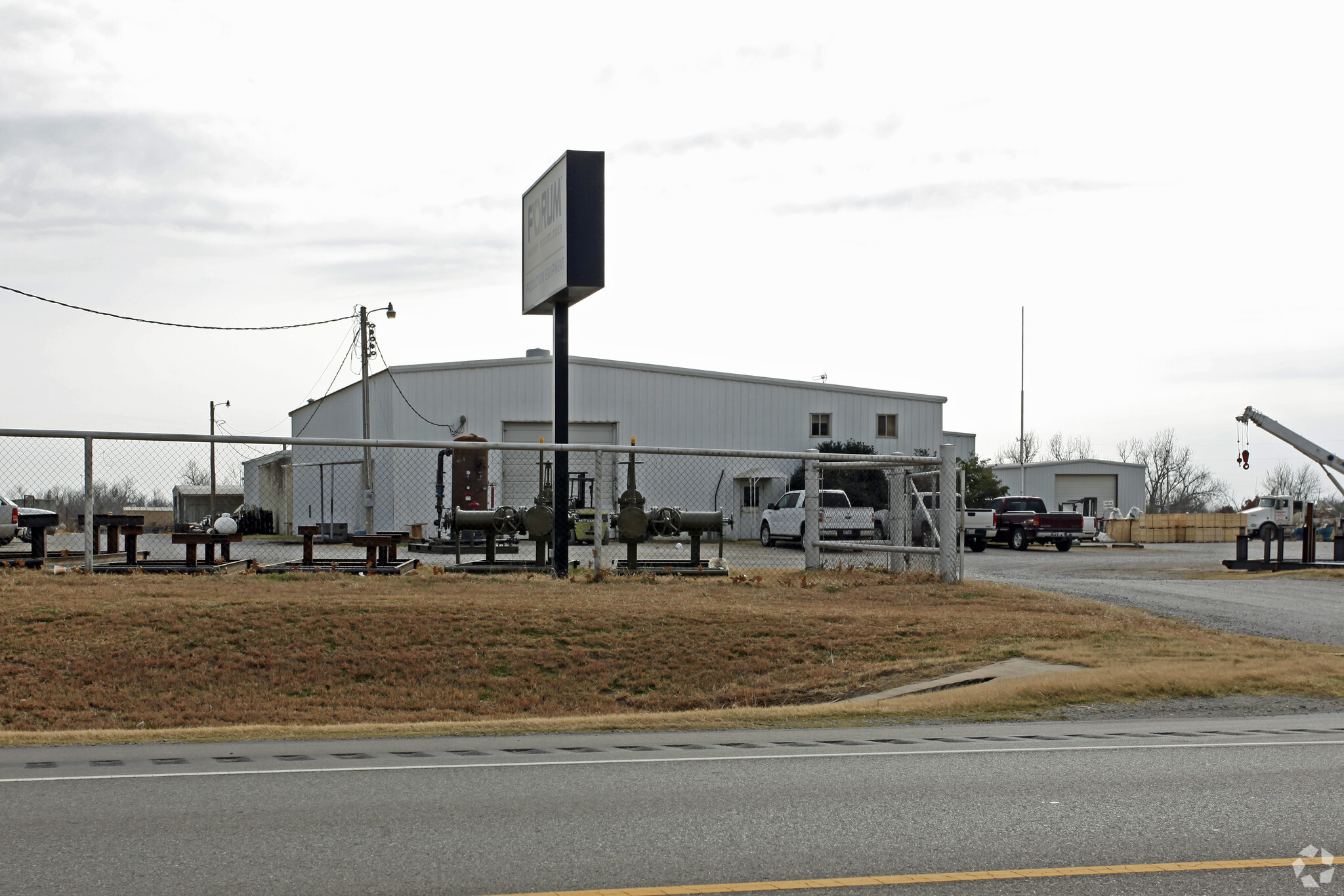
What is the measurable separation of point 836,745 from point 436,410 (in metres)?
30.7

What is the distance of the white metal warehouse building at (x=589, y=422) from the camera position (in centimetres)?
3484

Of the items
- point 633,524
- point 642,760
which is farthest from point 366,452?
point 642,760

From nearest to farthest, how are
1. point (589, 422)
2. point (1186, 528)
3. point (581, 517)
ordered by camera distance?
point (581, 517) < point (589, 422) < point (1186, 528)

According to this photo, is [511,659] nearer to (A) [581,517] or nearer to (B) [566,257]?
(B) [566,257]

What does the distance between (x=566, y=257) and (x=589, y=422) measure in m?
22.3

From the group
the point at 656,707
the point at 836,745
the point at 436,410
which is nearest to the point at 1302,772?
the point at 836,745

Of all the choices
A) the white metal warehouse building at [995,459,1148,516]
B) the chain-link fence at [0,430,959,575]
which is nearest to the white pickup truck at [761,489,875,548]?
the chain-link fence at [0,430,959,575]

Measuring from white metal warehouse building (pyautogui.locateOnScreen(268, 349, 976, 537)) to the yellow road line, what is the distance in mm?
27949

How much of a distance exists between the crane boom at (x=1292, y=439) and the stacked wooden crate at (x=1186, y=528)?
15.8 m

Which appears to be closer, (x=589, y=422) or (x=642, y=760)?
(x=642, y=760)

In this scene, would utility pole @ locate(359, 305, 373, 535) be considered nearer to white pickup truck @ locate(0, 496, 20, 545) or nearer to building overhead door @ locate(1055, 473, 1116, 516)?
white pickup truck @ locate(0, 496, 20, 545)

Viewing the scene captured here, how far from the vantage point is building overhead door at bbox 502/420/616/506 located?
30859 mm

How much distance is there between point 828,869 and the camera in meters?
5.01

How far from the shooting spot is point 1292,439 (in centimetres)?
3603
